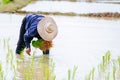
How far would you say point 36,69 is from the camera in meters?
5.58

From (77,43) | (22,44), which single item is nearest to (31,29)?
(22,44)

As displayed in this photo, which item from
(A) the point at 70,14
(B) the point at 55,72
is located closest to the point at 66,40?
(B) the point at 55,72

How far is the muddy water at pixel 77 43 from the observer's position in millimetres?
5897

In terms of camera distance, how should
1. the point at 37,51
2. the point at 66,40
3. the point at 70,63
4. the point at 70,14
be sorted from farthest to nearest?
the point at 70,14 → the point at 66,40 → the point at 37,51 → the point at 70,63

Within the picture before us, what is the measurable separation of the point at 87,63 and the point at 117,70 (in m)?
0.82

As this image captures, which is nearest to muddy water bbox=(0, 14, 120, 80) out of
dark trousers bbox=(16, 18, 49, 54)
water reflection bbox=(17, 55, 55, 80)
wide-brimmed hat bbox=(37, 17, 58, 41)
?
water reflection bbox=(17, 55, 55, 80)

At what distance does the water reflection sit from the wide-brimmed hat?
12.3 inches

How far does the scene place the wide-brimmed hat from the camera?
6.13 meters

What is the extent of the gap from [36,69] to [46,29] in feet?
2.73

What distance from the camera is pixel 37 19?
6.41m

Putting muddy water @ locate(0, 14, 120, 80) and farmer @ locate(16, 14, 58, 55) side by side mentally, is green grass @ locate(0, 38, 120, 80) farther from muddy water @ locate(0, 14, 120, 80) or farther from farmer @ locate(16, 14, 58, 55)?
farmer @ locate(16, 14, 58, 55)

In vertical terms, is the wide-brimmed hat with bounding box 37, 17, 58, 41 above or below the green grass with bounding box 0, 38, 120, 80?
above

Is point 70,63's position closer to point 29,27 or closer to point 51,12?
point 29,27

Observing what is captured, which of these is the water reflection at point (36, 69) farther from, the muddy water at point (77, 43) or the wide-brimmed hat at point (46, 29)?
the wide-brimmed hat at point (46, 29)
